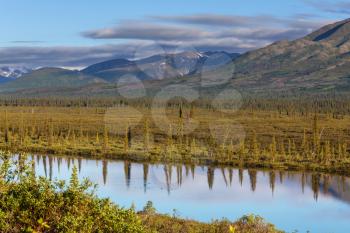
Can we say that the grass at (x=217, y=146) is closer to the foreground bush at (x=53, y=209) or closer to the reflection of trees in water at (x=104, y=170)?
the reflection of trees in water at (x=104, y=170)

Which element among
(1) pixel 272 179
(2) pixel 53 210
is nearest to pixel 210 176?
(1) pixel 272 179

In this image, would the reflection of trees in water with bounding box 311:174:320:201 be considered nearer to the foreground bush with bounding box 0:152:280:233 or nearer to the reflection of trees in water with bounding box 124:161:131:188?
the reflection of trees in water with bounding box 124:161:131:188

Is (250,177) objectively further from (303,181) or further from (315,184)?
(315,184)

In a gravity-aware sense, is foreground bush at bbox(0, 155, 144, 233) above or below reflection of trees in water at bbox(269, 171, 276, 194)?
above

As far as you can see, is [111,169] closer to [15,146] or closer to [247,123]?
[15,146]

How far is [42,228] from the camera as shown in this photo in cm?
1614

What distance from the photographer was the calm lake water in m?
53.2

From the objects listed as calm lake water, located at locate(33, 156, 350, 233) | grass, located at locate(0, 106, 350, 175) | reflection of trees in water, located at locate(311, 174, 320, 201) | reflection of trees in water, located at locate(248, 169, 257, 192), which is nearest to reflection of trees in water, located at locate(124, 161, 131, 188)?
calm lake water, located at locate(33, 156, 350, 233)

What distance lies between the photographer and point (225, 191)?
6600 centimetres

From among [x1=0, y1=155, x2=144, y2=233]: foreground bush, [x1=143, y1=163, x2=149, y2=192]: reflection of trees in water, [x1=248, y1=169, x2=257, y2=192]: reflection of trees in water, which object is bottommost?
[x1=248, y1=169, x2=257, y2=192]: reflection of trees in water

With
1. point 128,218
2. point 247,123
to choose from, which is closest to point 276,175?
point 128,218

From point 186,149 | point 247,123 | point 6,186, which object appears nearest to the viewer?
point 6,186

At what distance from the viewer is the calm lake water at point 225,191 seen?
5325cm

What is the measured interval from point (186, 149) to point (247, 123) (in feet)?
196
